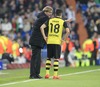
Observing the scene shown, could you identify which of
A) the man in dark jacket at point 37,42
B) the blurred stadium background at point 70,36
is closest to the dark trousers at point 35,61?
the man in dark jacket at point 37,42

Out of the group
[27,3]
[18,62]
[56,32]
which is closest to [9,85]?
[56,32]

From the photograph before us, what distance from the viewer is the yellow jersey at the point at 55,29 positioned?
50.6ft

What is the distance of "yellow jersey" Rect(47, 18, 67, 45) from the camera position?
15.4 metres

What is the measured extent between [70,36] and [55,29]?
12.2m

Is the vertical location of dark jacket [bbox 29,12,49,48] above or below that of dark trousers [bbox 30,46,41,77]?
above

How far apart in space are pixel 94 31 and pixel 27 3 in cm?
469

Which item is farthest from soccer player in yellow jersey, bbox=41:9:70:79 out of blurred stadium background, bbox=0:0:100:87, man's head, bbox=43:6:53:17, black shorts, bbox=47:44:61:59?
blurred stadium background, bbox=0:0:100:87

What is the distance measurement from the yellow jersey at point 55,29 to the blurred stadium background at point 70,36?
6.23 m

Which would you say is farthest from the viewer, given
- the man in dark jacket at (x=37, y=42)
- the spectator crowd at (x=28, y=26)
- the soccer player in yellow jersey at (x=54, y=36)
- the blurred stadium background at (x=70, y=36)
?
the spectator crowd at (x=28, y=26)

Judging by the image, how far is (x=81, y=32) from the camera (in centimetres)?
2998

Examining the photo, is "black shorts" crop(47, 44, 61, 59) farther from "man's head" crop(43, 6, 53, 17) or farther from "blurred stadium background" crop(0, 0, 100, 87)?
"blurred stadium background" crop(0, 0, 100, 87)

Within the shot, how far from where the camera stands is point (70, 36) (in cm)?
2761

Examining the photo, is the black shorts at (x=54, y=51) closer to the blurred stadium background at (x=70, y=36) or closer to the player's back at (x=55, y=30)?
the player's back at (x=55, y=30)

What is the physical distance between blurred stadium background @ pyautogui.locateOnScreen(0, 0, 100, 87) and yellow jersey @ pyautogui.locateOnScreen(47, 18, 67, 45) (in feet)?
20.4
